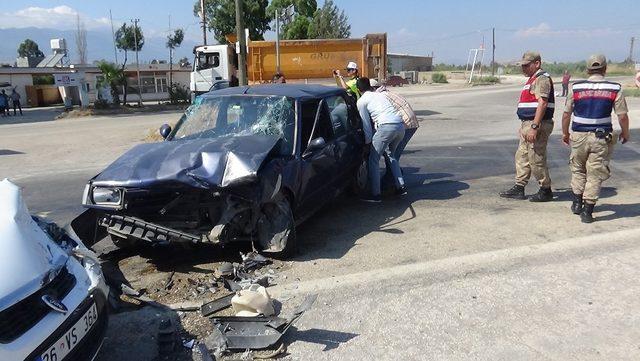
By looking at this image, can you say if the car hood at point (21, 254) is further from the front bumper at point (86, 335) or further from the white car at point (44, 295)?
the front bumper at point (86, 335)

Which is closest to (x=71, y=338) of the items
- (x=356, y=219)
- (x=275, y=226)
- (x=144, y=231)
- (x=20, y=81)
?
(x=144, y=231)

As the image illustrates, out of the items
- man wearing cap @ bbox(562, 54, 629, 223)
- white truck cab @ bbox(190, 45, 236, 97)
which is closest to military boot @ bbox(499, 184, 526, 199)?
man wearing cap @ bbox(562, 54, 629, 223)

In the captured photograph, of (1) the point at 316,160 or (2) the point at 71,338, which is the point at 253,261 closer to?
(1) the point at 316,160

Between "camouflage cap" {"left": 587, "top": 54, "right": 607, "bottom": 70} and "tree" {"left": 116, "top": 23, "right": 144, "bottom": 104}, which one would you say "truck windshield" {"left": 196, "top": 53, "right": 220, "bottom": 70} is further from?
"tree" {"left": 116, "top": 23, "right": 144, "bottom": 104}

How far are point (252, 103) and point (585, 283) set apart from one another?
3770 mm

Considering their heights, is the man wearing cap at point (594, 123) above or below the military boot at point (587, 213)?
above

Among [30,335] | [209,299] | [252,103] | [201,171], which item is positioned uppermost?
[252,103]

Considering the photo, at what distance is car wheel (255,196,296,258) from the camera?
4.95 metres

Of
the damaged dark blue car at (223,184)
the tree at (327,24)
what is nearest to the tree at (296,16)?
the tree at (327,24)

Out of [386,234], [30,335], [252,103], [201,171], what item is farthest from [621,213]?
[30,335]

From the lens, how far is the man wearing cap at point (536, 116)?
6.27 m

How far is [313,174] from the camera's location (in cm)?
569

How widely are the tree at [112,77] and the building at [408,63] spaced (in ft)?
149

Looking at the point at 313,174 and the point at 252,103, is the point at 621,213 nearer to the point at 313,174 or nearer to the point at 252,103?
the point at 313,174
